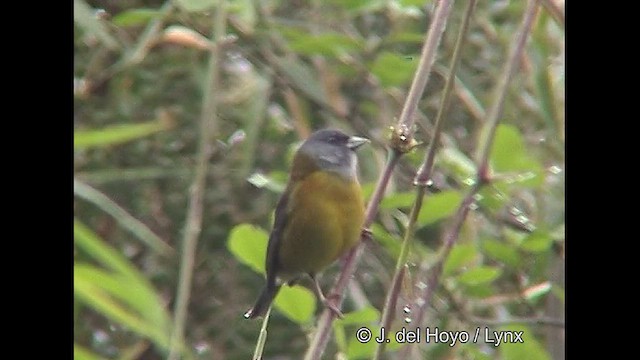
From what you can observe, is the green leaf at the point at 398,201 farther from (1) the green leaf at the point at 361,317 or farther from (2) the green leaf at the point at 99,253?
(2) the green leaf at the point at 99,253

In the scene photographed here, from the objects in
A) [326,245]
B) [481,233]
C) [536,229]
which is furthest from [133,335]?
[536,229]

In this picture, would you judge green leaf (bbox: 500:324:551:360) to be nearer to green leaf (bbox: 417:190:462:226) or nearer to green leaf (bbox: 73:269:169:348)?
green leaf (bbox: 417:190:462:226)

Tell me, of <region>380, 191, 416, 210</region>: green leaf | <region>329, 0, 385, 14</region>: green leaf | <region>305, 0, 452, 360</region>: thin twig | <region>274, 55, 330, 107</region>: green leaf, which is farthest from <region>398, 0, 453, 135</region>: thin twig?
<region>274, 55, 330, 107</region>: green leaf

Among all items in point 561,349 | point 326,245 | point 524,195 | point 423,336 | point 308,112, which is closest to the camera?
point 423,336

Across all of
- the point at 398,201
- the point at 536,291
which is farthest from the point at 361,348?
the point at 536,291

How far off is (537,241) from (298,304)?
28 cm

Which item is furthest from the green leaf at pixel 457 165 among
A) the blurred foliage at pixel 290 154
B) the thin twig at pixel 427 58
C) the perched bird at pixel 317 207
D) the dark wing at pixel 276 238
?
the thin twig at pixel 427 58

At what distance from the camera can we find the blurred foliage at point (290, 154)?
1172mm

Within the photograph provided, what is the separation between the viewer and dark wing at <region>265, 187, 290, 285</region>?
3.99ft

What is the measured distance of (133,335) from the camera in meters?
1.57

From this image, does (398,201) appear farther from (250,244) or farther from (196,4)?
(196,4)
